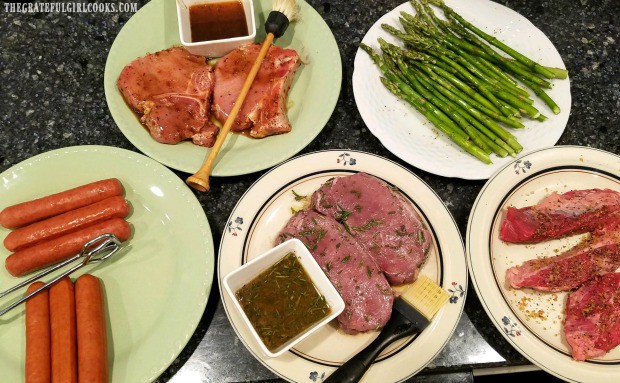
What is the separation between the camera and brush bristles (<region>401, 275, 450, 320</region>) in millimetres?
2361

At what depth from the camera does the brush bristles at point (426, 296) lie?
2.36 m

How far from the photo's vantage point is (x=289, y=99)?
300cm

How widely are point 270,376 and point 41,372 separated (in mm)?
1061

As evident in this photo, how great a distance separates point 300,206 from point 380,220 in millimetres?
453

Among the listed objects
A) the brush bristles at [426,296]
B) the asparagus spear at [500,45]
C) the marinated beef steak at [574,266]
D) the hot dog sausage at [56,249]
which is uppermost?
the asparagus spear at [500,45]

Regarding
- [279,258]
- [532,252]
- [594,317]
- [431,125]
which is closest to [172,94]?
[279,258]

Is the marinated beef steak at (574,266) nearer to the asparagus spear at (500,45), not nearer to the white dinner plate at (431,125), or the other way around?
the white dinner plate at (431,125)

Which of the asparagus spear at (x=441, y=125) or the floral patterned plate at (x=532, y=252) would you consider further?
the asparagus spear at (x=441, y=125)

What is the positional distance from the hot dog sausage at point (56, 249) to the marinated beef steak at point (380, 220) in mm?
1030

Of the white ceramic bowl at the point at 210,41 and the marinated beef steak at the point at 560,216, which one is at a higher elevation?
the white ceramic bowl at the point at 210,41

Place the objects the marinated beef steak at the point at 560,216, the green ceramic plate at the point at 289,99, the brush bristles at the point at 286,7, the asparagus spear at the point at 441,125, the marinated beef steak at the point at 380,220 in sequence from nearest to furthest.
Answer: the marinated beef steak at the point at 380,220, the marinated beef steak at the point at 560,216, the green ceramic plate at the point at 289,99, the asparagus spear at the point at 441,125, the brush bristles at the point at 286,7

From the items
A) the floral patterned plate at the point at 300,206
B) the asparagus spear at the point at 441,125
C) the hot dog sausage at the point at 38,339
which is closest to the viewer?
the hot dog sausage at the point at 38,339

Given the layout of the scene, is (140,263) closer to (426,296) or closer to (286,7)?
(426,296)

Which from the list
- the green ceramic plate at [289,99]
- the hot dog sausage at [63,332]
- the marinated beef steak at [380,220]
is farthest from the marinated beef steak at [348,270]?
the hot dog sausage at [63,332]
